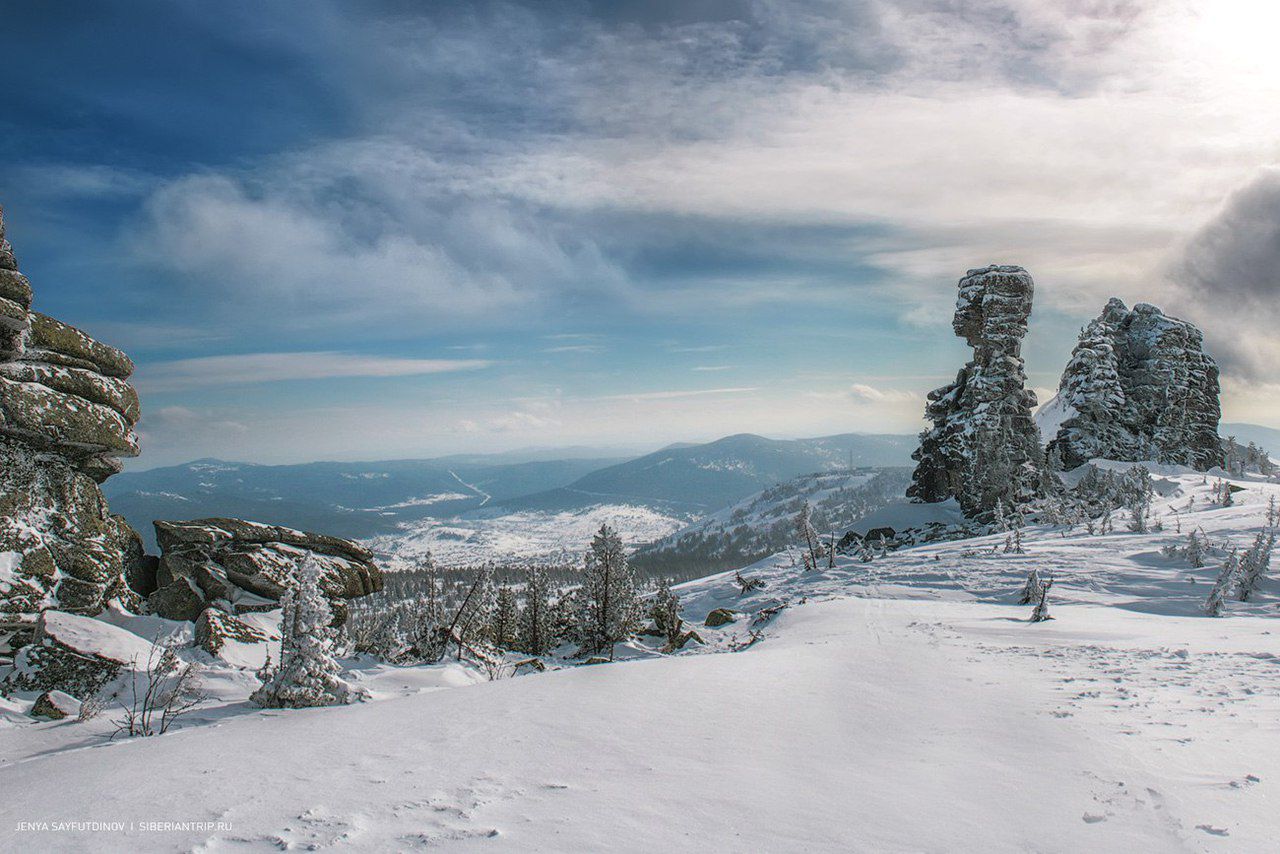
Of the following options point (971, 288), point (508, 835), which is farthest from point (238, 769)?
point (971, 288)

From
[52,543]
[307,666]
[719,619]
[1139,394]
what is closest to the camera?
[307,666]

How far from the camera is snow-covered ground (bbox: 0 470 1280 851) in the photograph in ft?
21.3

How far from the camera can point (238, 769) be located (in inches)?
342

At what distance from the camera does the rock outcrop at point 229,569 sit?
21.4 m

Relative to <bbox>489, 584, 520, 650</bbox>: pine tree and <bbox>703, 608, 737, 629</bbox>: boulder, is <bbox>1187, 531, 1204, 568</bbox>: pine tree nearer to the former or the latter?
<bbox>703, 608, 737, 629</bbox>: boulder

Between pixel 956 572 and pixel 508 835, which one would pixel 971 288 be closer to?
pixel 956 572

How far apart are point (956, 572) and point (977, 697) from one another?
31779 mm

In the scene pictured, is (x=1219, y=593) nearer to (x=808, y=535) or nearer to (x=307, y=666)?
(x=307, y=666)

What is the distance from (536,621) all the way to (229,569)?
23147mm

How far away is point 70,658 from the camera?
16031mm

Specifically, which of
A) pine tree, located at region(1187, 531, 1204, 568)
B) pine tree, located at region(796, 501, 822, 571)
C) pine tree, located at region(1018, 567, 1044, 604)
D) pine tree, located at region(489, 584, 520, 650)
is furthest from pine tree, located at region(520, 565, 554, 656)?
pine tree, located at region(1187, 531, 1204, 568)

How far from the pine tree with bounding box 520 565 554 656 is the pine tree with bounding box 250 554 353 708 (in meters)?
25.4

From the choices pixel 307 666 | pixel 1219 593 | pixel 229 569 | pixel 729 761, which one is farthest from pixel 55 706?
pixel 1219 593

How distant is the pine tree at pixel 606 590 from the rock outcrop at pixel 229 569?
13.9 m
